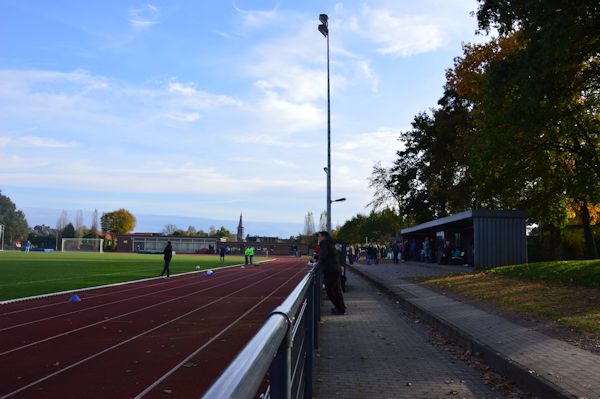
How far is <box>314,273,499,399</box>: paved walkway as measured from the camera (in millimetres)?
5832

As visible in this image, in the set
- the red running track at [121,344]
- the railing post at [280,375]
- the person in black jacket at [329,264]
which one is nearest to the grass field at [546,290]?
the person in black jacket at [329,264]

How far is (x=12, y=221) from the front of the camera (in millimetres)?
144750

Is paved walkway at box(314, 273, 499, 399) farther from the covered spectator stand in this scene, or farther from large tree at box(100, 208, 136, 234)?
large tree at box(100, 208, 136, 234)

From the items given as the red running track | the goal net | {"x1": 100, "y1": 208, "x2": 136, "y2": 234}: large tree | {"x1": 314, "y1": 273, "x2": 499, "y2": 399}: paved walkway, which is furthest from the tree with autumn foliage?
{"x1": 100, "y1": 208, "x2": 136, "y2": 234}: large tree

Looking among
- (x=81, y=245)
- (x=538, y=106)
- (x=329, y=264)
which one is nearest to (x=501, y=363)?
(x=329, y=264)

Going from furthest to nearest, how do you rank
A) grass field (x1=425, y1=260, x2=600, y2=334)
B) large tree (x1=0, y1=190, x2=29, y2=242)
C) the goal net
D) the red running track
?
large tree (x1=0, y1=190, x2=29, y2=242), the goal net, grass field (x1=425, y1=260, x2=600, y2=334), the red running track

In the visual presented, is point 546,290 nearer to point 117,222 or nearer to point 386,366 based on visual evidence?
point 386,366

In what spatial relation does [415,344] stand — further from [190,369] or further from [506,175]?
[506,175]

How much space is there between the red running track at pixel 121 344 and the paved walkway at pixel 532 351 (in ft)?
11.8

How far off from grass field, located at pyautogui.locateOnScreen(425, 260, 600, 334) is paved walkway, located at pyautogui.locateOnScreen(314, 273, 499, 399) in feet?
8.92

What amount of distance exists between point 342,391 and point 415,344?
3.30 meters

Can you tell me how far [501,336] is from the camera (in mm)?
8188

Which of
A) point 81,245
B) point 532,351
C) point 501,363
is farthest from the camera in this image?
point 81,245

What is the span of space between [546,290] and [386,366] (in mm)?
8669
